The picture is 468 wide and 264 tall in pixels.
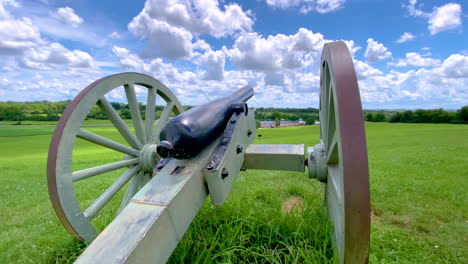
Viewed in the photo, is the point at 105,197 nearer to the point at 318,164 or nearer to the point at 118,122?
the point at 118,122

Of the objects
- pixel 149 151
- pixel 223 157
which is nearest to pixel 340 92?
pixel 223 157

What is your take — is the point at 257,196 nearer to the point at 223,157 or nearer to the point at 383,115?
the point at 223,157

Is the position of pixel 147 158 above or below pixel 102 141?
below

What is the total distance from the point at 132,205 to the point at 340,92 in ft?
4.20

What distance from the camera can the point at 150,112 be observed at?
3.39 metres

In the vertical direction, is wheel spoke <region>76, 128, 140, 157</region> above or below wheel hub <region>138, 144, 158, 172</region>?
above

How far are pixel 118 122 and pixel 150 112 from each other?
0.48 m

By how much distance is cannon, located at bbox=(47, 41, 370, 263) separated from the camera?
4.06ft

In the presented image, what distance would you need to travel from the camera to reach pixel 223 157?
6.47 ft

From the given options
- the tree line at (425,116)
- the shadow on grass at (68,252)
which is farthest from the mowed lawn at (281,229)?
the tree line at (425,116)

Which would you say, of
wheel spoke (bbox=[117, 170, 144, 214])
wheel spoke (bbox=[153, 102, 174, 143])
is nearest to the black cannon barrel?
wheel spoke (bbox=[117, 170, 144, 214])

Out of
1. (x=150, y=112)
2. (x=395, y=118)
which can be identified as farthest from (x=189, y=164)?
(x=395, y=118)

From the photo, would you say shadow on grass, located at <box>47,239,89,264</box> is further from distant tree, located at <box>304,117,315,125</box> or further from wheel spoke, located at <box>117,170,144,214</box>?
distant tree, located at <box>304,117,315,125</box>

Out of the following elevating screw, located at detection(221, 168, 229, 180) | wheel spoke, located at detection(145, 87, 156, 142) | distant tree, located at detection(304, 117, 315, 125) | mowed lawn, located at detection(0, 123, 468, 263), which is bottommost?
mowed lawn, located at detection(0, 123, 468, 263)
